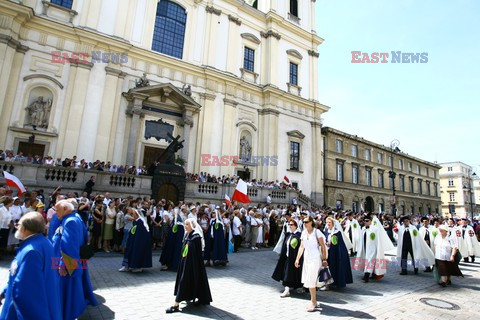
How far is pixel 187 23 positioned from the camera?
24.0 meters

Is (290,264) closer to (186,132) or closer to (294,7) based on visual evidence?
(186,132)

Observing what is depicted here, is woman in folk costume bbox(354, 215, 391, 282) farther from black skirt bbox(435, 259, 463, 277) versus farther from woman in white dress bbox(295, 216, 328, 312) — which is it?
woman in white dress bbox(295, 216, 328, 312)

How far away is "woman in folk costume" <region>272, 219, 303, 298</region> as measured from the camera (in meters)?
6.28

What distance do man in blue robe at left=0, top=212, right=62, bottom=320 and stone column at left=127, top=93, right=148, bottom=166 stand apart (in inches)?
678

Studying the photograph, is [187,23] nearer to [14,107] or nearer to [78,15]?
[78,15]

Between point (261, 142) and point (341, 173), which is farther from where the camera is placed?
point (341, 173)

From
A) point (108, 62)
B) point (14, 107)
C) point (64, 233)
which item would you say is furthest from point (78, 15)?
point (64, 233)

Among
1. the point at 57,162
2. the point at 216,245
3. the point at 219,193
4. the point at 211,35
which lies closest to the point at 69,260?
the point at 216,245

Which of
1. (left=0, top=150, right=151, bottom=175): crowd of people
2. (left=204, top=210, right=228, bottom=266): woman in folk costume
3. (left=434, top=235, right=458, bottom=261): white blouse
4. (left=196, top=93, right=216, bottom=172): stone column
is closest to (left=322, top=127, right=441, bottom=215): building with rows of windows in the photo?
(left=196, top=93, right=216, bottom=172): stone column

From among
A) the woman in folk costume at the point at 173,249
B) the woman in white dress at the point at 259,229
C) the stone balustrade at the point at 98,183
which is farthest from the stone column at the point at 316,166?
the woman in folk costume at the point at 173,249

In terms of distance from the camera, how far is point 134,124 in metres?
19.7

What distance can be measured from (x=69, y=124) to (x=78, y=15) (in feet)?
26.7

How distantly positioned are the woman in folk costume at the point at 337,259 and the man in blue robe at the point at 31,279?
613 centimetres

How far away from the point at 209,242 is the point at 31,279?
22.3ft
